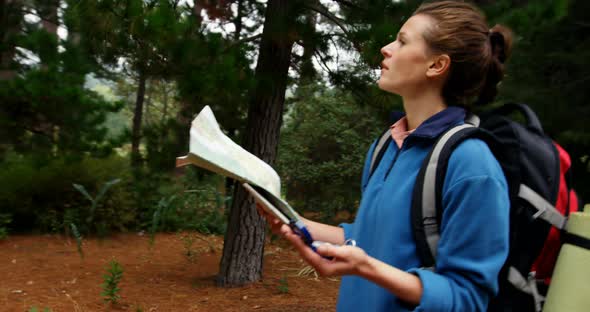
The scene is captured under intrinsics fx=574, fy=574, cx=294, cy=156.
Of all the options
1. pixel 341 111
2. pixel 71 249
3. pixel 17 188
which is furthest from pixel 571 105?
pixel 17 188

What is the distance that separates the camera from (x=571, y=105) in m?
8.42

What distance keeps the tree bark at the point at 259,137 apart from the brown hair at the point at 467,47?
283 centimetres

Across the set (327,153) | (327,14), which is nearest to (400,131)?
(327,14)

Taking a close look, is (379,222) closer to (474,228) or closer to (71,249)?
(474,228)

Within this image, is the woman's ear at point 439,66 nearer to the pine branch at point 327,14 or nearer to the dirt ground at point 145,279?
the pine branch at point 327,14

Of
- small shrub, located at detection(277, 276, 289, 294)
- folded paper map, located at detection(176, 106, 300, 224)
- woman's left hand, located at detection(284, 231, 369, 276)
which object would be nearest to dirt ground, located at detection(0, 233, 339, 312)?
small shrub, located at detection(277, 276, 289, 294)

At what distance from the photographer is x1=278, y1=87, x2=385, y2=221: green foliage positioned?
8.59 metres

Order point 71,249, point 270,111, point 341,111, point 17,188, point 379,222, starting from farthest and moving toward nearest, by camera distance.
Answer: point 341,111
point 17,188
point 71,249
point 270,111
point 379,222

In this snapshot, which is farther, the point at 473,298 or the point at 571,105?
the point at 571,105

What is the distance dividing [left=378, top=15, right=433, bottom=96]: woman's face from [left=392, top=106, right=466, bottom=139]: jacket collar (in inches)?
3.7

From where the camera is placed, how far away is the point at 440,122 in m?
1.29

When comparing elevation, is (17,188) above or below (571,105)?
below

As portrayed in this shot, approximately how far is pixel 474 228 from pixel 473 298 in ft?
0.48

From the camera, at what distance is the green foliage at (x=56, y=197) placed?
7.19 m
